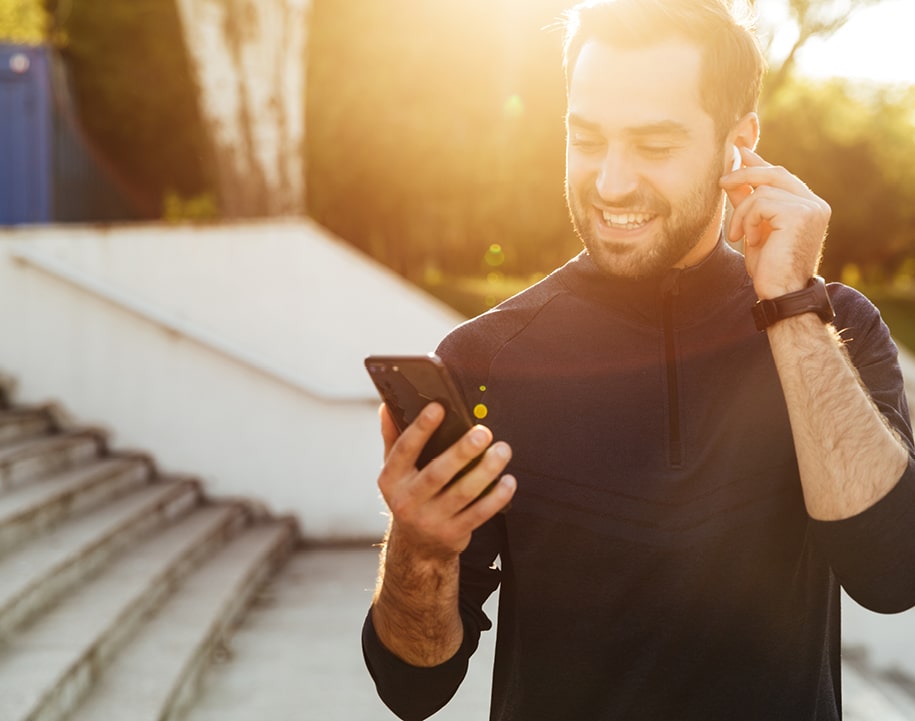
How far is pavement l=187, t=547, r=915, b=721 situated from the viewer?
4.68m

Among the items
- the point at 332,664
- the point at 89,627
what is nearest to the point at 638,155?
the point at 89,627

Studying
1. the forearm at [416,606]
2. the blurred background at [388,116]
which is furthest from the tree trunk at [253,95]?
the forearm at [416,606]

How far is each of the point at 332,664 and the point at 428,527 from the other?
4.11 metres

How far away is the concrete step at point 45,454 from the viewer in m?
5.97

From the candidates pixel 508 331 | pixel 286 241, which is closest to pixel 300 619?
pixel 286 241

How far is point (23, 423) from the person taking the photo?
22.6ft

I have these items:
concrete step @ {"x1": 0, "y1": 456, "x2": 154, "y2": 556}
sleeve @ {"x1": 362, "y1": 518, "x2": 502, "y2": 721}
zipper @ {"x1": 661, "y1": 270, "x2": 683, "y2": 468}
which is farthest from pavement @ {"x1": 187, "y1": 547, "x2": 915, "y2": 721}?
zipper @ {"x1": 661, "y1": 270, "x2": 683, "y2": 468}

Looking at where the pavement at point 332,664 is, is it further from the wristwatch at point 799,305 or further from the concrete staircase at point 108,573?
the wristwatch at point 799,305

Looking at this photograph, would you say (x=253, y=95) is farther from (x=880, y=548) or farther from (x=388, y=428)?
(x=880, y=548)

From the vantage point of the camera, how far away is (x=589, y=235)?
71.3 inches

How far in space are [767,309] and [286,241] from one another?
6.20 metres

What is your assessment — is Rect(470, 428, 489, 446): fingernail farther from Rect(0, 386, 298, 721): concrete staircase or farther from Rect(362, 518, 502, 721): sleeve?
Rect(0, 386, 298, 721): concrete staircase

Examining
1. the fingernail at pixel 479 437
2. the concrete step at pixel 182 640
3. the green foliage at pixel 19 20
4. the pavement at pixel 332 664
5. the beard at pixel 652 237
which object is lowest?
the pavement at pixel 332 664

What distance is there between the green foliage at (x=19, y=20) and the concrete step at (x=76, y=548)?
14.0 m
